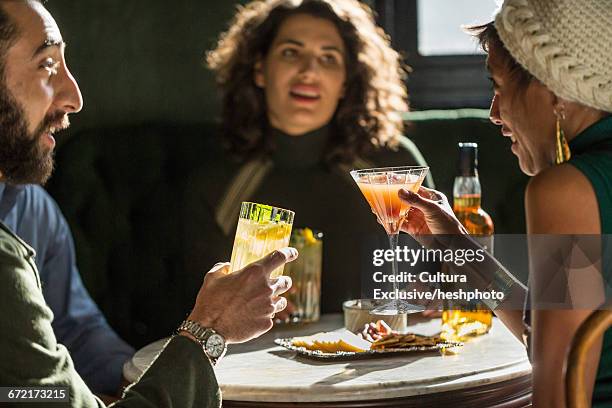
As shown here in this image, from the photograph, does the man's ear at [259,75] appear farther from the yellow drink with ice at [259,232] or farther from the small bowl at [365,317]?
the yellow drink with ice at [259,232]

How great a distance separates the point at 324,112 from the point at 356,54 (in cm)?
24

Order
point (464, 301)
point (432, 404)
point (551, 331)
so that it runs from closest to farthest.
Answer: point (551, 331)
point (432, 404)
point (464, 301)

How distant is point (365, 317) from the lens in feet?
6.89

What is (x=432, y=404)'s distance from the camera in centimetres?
171

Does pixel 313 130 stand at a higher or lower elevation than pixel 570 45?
lower

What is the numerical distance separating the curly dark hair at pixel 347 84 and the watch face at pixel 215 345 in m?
1.78

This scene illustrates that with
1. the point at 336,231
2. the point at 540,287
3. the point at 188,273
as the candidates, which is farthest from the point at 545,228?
the point at 188,273

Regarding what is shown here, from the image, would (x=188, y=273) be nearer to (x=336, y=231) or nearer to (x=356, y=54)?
(x=336, y=231)

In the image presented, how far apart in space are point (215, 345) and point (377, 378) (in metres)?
0.38

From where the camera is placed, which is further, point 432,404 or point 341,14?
point 341,14

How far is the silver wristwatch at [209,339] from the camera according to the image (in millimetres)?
1454

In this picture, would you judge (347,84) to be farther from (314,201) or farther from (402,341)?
(402,341)

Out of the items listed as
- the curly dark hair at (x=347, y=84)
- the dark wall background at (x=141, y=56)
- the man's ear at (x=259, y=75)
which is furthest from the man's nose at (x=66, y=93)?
the dark wall background at (x=141, y=56)

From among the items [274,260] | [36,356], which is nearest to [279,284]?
[274,260]
